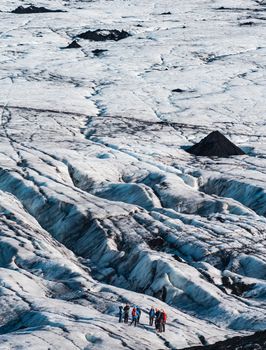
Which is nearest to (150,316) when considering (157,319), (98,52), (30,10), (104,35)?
(157,319)

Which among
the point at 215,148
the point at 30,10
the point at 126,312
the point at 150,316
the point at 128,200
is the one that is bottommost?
the point at 30,10

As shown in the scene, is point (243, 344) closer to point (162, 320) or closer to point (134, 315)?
point (162, 320)

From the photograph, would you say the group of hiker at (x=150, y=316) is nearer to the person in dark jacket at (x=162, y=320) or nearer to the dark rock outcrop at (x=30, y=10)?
the person in dark jacket at (x=162, y=320)

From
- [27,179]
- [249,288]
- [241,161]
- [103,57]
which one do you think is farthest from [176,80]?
[249,288]

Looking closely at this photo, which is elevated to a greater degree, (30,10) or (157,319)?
(157,319)

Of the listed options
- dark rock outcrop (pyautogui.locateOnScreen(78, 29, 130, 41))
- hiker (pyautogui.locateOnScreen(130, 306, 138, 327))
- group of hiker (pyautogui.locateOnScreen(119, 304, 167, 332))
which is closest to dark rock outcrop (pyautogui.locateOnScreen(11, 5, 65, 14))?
dark rock outcrop (pyautogui.locateOnScreen(78, 29, 130, 41))

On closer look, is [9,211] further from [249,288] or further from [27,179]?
[249,288]
